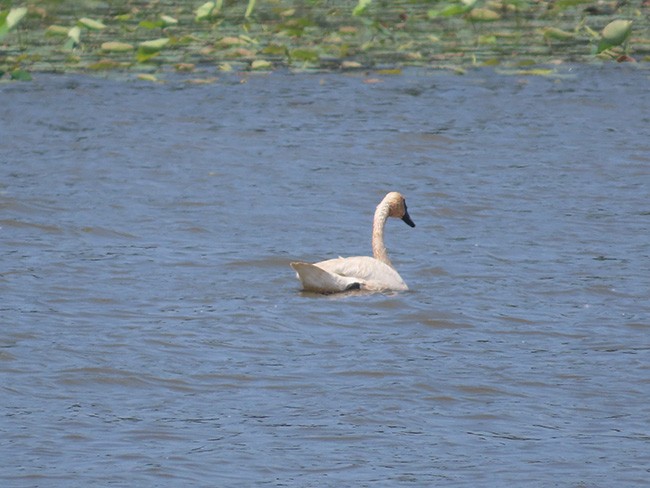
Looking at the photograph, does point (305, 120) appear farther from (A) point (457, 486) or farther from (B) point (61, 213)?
(A) point (457, 486)

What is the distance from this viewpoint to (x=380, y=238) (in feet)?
40.0

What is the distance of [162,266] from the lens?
12141mm

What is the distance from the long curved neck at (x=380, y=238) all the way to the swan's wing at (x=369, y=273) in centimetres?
46

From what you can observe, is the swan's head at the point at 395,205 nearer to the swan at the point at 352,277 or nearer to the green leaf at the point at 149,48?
the swan at the point at 352,277

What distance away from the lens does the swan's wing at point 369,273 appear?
37.5ft

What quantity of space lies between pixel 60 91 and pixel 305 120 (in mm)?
3536

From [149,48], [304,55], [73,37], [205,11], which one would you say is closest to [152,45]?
[149,48]

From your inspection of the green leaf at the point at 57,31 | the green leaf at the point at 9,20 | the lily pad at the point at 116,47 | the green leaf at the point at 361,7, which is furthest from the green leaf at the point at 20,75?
the green leaf at the point at 361,7

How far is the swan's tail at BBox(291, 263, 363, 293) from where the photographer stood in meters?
11.1

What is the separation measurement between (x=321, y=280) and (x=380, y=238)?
1107mm

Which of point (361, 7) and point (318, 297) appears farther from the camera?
point (361, 7)

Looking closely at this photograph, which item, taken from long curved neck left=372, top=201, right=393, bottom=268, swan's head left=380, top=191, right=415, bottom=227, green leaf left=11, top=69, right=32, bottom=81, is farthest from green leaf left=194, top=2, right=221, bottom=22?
long curved neck left=372, top=201, right=393, bottom=268

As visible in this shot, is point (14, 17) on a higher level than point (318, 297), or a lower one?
higher

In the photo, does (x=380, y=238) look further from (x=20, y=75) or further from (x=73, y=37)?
(x=73, y=37)
